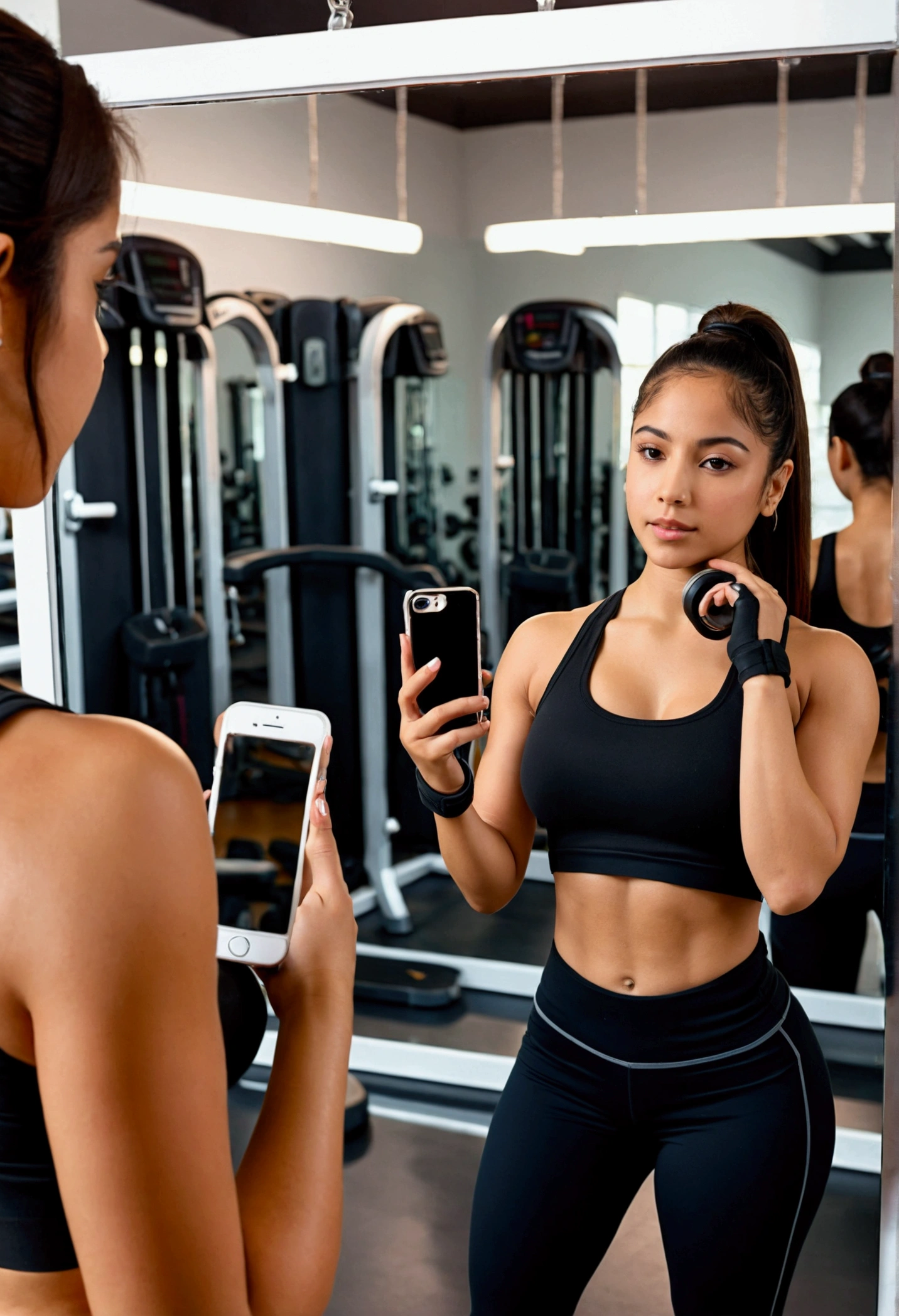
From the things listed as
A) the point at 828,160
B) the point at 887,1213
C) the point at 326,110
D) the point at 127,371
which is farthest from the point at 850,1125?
the point at 127,371

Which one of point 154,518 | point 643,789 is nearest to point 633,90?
point 643,789

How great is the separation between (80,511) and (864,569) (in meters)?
2.22

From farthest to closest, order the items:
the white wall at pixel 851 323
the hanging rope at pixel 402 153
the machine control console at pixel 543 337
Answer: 1. the machine control console at pixel 543 337
2. the hanging rope at pixel 402 153
3. the white wall at pixel 851 323

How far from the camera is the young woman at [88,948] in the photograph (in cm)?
67

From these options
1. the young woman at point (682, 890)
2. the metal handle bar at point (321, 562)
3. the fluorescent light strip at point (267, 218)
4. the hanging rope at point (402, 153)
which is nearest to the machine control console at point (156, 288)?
the fluorescent light strip at point (267, 218)

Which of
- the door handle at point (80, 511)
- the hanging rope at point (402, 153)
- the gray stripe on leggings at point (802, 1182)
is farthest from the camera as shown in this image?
the door handle at point (80, 511)

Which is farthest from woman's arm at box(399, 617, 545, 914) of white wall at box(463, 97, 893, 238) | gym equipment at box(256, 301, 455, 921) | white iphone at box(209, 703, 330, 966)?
gym equipment at box(256, 301, 455, 921)

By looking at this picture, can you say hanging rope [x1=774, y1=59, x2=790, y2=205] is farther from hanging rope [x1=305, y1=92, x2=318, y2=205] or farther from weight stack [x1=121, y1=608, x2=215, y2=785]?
weight stack [x1=121, y1=608, x2=215, y2=785]

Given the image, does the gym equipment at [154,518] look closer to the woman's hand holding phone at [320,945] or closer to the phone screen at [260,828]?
the phone screen at [260,828]

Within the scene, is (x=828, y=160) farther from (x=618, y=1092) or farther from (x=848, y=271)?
(x=618, y=1092)

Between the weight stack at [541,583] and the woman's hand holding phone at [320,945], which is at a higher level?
the weight stack at [541,583]

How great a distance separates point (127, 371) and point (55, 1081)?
308 centimetres

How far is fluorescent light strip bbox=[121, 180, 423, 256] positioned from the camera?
2463mm

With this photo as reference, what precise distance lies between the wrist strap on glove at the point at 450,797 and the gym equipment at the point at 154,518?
6.11 feet
